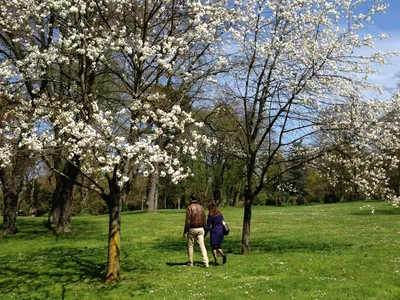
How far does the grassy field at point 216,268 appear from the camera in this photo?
31.4 ft

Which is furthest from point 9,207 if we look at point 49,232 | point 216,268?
point 216,268

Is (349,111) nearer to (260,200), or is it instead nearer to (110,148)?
(110,148)

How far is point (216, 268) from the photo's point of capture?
39.1 ft

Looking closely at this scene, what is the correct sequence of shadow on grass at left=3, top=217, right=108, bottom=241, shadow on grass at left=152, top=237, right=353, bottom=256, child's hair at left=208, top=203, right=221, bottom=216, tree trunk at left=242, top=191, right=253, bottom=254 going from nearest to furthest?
child's hair at left=208, top=203, right=221, bottom=216 → tree trunk at left=242, top=191, right=253, bottom=254 → shadow on grass at left=152, top=237, right=353, bottom=256 → shadow on grass at left=3, top=217, right=108, bottom=241

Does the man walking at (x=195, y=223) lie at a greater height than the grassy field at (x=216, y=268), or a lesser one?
greater

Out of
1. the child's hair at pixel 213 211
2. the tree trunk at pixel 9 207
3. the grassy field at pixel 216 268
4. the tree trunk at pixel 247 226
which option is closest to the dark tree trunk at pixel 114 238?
the grassy field at pixel 216 268

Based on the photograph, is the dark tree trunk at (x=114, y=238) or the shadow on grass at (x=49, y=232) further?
the shadow on grass at (x=49, y=232)

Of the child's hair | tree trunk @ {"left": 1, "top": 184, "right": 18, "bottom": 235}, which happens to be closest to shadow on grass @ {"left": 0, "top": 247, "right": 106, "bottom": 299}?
the child's hair

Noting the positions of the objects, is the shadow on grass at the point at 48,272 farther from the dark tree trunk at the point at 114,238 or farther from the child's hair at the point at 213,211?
the child's hair at the point at 213,211

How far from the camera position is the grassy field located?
377 inches

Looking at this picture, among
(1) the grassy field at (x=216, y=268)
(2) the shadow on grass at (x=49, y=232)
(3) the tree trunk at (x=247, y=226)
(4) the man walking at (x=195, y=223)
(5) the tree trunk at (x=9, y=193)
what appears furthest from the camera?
(5) the tree trunk at (x=9, y=193)

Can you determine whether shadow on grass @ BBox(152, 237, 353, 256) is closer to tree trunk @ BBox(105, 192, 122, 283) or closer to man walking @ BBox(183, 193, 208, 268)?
man walking @ BBox(183, 193, 208, 268)

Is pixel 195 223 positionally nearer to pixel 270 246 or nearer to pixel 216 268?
pixel 216 268

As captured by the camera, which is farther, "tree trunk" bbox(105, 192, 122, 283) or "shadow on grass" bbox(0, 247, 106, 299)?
"tree trunk" bbox(105, 192, 122, 283)
